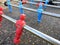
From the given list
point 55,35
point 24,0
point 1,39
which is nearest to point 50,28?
point 55,35

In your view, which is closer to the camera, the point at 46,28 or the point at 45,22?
the point at 46,28

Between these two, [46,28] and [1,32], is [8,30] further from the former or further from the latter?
[46,28]

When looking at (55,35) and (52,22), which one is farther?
(52,22)

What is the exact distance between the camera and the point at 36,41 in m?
1.99

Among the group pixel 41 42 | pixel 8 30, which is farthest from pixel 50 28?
pixel 8 30

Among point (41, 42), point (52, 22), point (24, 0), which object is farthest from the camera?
point (24, 0)

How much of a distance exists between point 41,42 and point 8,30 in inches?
28.5

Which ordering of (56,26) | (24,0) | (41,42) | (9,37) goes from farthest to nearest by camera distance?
(24,0) < (56,26) < (9,37) < (41,42)

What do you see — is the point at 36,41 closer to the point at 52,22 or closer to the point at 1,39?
the point at 1,39

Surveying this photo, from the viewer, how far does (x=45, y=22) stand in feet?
9.20

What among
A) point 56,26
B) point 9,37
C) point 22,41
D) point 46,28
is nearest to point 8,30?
point 9,37

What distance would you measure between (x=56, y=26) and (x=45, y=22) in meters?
0.31

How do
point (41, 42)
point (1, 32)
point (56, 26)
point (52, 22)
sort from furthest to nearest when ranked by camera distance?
point (52, 22), point (56, 26), point (1, 32), point (41, 42)

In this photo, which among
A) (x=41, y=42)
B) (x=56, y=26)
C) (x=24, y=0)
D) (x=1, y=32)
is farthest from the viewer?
(x=24, y=0)
